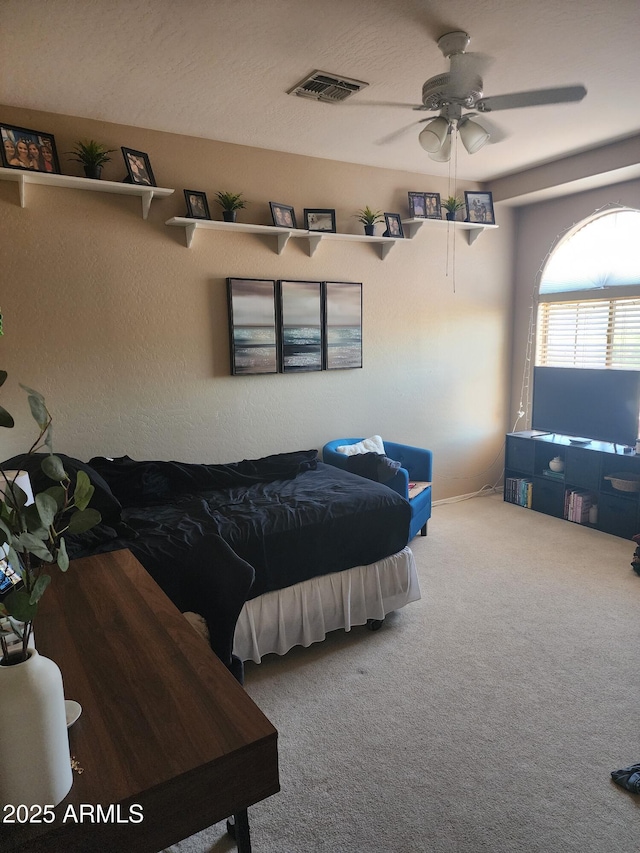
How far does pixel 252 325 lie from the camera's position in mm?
3818

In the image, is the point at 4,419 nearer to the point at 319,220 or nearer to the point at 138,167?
the point at 138,167

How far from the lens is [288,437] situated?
13.5ft

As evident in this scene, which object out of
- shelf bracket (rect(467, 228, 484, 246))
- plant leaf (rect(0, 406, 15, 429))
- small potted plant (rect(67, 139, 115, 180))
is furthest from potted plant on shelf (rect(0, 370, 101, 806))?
shelf bracket (rect(467, 228, 484, 246))

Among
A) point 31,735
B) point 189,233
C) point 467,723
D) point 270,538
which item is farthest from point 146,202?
point 467,723

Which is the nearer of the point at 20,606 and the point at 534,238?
the point at 20,606

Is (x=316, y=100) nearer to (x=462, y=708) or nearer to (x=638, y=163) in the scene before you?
(x=638, y=163)

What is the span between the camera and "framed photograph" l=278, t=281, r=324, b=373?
13.0ft

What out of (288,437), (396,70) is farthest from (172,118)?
(288,437)

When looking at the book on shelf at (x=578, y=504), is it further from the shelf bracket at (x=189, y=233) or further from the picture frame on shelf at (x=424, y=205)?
the shelf bracket at (x=189, y=233)

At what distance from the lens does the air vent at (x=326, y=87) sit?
269 centimetres

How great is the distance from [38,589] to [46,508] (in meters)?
0.12

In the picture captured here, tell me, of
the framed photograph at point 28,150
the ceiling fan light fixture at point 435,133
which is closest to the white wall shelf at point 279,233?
the framed photograph at point 28,150

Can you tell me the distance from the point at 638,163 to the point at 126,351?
371 centimetres

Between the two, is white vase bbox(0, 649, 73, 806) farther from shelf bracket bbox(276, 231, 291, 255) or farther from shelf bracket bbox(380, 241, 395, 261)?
shelf bracket bbox(380, 241, 395, 261)
